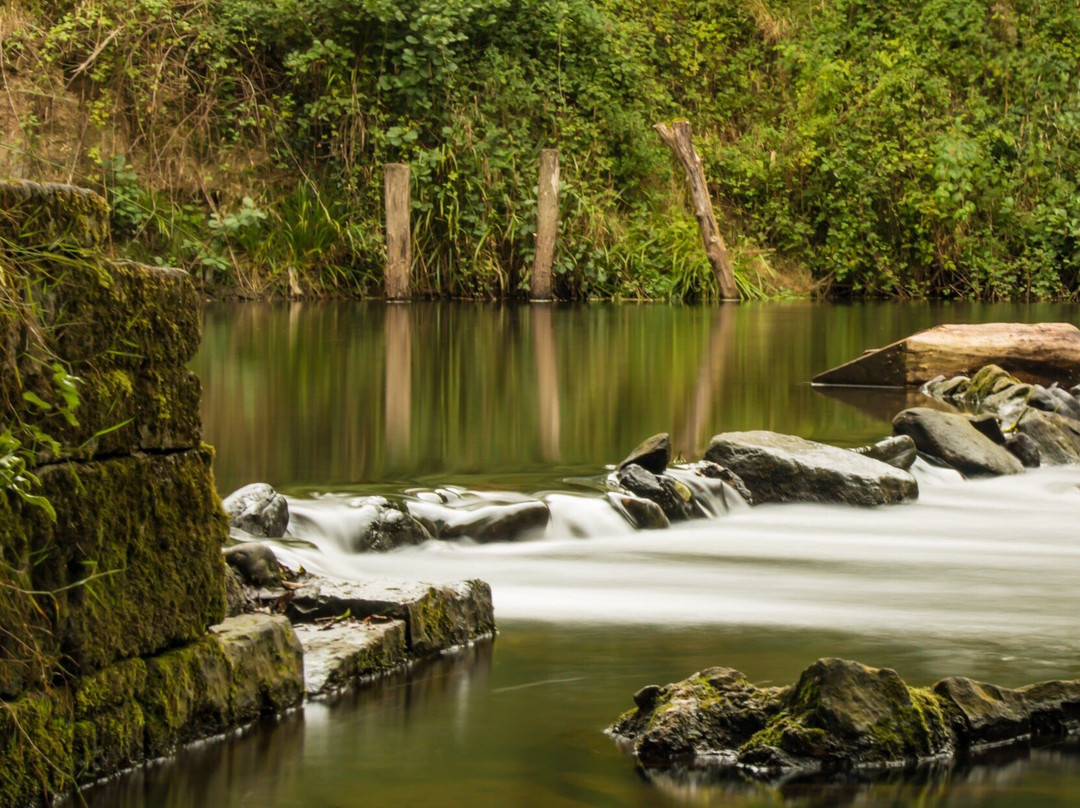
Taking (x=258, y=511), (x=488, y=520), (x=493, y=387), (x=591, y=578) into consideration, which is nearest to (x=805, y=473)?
(x=488, y=520)

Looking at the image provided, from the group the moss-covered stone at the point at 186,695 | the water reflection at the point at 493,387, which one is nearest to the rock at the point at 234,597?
the moss-covered stone at the point at 186,695

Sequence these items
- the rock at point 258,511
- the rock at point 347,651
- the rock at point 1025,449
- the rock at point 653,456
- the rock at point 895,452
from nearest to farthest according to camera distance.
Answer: the rock at point 347,651
the rock at point 258,511
the rock at point 653,456
the rock at point 895,452
the rock at point 1025,449

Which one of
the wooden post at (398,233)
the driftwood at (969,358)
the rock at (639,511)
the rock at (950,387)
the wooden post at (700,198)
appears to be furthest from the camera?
the wooden post at (700,198)

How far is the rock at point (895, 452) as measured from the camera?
7762 millimetres

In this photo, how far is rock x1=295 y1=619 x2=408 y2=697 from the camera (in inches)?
149

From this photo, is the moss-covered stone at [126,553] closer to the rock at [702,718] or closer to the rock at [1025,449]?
the rock at [702,718]

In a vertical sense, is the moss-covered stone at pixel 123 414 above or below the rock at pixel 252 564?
above

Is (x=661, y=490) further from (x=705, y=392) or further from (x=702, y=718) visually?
(x=705, y=392)

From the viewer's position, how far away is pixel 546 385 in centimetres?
1052

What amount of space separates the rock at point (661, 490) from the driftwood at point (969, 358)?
16.2ft

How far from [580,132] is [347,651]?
16947mm

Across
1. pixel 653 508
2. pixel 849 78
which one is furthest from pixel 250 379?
pixel 849 78

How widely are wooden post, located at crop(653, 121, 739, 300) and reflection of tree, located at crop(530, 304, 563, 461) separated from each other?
3.42 m

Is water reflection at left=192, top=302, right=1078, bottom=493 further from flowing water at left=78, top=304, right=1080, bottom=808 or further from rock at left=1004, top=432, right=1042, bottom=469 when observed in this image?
rock at left=1004, top=432, right=1042, bottom=469
